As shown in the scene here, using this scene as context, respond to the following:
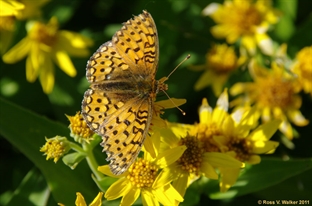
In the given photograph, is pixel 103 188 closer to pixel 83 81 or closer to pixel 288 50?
pixel 83 81

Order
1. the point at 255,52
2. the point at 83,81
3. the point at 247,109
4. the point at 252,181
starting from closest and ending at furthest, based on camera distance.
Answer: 1. the point at 252,181
2. the point at 247,109
3. the point at 83,81
4. the point at 255,52

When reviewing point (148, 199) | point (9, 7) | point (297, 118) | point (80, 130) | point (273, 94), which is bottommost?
point (297, 118)

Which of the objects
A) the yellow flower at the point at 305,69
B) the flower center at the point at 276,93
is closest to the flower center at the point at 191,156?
the flower center at the point at 276,93

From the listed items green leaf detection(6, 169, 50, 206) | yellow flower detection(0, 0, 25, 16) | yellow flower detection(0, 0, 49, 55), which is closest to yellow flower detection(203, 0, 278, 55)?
yellow flower detection(0, 0, 49, 55)

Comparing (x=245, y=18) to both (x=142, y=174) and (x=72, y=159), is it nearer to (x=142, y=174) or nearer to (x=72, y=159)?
(x=142, y=174)

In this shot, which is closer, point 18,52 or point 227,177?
→ point 227,177

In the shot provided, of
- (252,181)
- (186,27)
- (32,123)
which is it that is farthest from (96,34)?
(252,181)

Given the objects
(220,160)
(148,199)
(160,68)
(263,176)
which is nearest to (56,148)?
(148,199)
